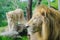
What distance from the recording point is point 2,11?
3465 millimetres

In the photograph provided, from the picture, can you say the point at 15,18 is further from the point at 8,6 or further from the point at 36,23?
the point at 36,23

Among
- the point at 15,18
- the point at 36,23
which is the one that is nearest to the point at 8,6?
the point at 15,18

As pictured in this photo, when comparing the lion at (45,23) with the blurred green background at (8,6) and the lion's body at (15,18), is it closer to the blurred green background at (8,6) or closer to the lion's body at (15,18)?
the blurred green background at (8,6)

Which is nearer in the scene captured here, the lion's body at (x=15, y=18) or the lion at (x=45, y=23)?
the lion at (x=45, y=23)

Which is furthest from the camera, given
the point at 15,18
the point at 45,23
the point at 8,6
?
the point at 15,18

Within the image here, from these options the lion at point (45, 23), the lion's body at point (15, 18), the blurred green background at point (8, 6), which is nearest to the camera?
the lion at point (45, 23)

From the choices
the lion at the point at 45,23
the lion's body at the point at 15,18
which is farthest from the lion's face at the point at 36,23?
the lion's body at the point at 15,18

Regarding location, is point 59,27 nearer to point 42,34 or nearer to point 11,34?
point 42,34

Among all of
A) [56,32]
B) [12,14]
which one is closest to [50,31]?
[56,32]

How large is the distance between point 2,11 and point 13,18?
27 centimetres

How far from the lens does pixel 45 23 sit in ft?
5.74

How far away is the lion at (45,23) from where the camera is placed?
1.75m

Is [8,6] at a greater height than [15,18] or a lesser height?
greater

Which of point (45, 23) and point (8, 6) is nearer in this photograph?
point (45, 23)
